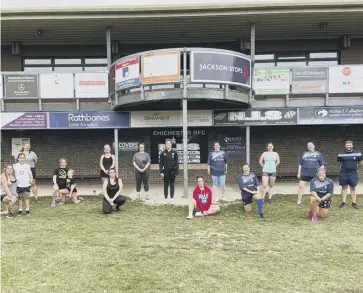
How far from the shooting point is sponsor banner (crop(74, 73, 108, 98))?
1128cm

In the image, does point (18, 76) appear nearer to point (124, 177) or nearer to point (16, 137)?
point (16, 137)

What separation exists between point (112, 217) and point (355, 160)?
5943 mm

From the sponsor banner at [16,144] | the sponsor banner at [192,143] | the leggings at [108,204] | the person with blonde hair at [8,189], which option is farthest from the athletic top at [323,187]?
the sponsor banner at [16,144]

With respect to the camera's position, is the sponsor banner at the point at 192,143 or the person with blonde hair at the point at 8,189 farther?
the sponsor banner at the point at 192,143

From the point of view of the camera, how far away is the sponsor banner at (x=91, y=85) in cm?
1128

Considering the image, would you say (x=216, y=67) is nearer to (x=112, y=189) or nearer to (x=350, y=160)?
(x=350, y=160)

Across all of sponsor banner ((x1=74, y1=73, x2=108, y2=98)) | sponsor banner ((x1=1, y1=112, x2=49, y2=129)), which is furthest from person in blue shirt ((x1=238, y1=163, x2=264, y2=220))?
sponsor banner ((x1=1, y1=112, x2=49, y2=129))

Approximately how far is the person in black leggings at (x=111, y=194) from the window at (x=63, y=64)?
7233 millimetres

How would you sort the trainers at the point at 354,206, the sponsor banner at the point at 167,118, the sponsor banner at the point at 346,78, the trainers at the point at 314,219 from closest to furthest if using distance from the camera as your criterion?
the trainers at the point at 314,219 → the trainers at the point at 354,206 → the sponsor banner at the point at 346,78 → the sponsor banner at the point at 167,118

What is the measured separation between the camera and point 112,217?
775 cm

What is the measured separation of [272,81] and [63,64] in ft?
27.6

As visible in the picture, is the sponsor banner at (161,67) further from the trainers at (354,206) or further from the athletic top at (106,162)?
the trainers at (354,206)

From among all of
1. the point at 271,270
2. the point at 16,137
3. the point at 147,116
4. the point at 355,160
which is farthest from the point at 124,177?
the point at 271,270

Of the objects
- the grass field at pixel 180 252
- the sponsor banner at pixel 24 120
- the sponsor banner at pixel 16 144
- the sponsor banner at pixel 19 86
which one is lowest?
the grass field at pixel 180 252
